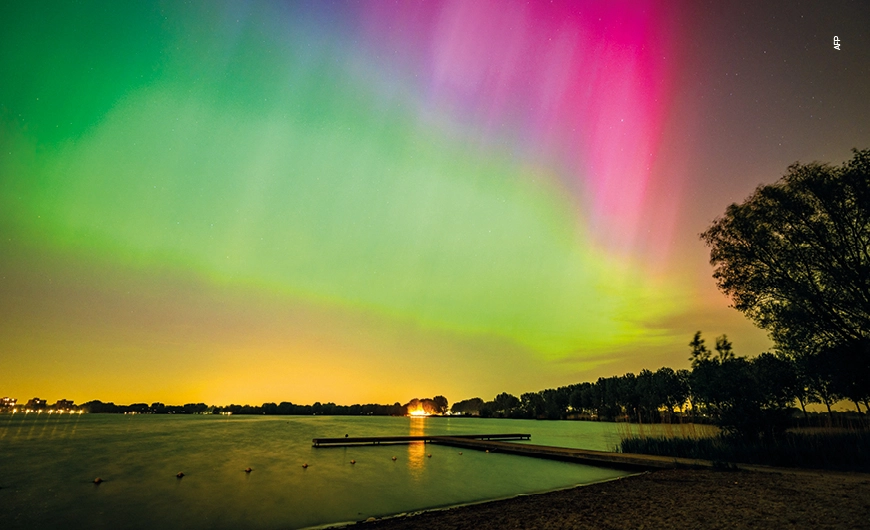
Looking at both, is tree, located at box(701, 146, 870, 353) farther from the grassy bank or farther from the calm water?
the calm water

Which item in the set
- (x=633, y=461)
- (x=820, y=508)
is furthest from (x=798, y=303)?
(x=820, y=508)

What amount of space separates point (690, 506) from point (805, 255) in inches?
597

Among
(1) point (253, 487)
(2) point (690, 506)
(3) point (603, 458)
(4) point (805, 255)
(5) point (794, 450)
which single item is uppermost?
(4) point (805, 255)

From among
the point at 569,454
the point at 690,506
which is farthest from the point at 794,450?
the point at 569,454

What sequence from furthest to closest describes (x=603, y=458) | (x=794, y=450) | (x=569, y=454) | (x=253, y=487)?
(x=569, y=454) → (x=603, y=458) → (x=253, y=487) → (x=794, y=450)

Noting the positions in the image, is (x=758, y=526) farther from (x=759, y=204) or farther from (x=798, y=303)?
(x=759, y=204)

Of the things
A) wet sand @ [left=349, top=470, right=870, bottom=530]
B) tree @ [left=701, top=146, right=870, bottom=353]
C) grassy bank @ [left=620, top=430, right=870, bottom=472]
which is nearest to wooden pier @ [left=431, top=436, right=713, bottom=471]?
grassy bank @ [left=620, top=430, right=870, bottom=472]

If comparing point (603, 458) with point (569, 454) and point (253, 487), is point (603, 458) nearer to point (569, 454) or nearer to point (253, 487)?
point (569, 454)

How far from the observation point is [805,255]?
18922mm

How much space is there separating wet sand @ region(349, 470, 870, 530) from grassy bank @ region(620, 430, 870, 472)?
8.46ft

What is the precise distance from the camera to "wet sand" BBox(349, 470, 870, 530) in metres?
9.14

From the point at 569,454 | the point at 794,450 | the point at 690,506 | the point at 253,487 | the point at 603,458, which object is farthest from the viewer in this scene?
the point at 569,454

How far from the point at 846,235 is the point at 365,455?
37.3 meters

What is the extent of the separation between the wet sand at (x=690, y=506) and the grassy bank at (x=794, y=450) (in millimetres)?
2578
